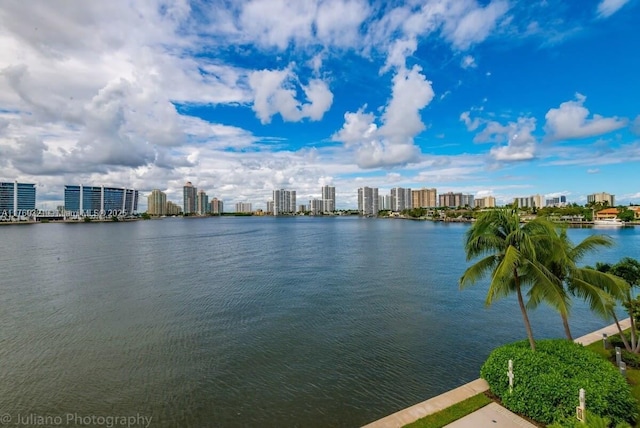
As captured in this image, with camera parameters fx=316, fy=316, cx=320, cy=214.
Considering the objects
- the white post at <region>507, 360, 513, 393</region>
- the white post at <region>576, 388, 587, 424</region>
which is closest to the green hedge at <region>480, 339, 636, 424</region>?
the white post at <region>507, 360, 513, 393</region>

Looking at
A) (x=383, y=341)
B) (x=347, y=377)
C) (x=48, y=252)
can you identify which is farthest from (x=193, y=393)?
(x=48, y=252)

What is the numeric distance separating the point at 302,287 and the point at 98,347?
54.5 feet

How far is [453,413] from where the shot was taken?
898 centimetres

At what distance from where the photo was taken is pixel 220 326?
66.6 ft

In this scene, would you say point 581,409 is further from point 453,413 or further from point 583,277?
point 583,277

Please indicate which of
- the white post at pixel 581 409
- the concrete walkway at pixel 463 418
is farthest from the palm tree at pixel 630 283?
the concrete walkway at pixel 463 418

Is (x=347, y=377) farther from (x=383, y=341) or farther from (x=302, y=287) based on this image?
(x=302, y=287)

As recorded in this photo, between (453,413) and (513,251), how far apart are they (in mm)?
5067

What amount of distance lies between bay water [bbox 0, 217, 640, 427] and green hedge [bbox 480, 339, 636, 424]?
3.55 metres

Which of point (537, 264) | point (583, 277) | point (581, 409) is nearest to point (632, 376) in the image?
point (583, 277)

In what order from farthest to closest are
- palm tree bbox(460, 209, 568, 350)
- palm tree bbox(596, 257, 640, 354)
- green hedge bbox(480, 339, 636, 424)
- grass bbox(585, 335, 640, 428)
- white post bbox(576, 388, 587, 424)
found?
palm tree bbox(596, 257, 640, 354), palm tree bbox(460, 209, 568, 350), grass bbox(585, 335, 640, 428), green hedge bbox(480, 339, 636, 424), white post bbox(576, 388, 587, 424)

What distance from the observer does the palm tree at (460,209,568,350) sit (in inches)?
398

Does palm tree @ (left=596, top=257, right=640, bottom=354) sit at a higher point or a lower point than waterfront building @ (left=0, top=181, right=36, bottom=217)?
lower

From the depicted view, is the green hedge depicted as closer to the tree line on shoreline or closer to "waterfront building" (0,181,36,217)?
the tree line on shoreline
